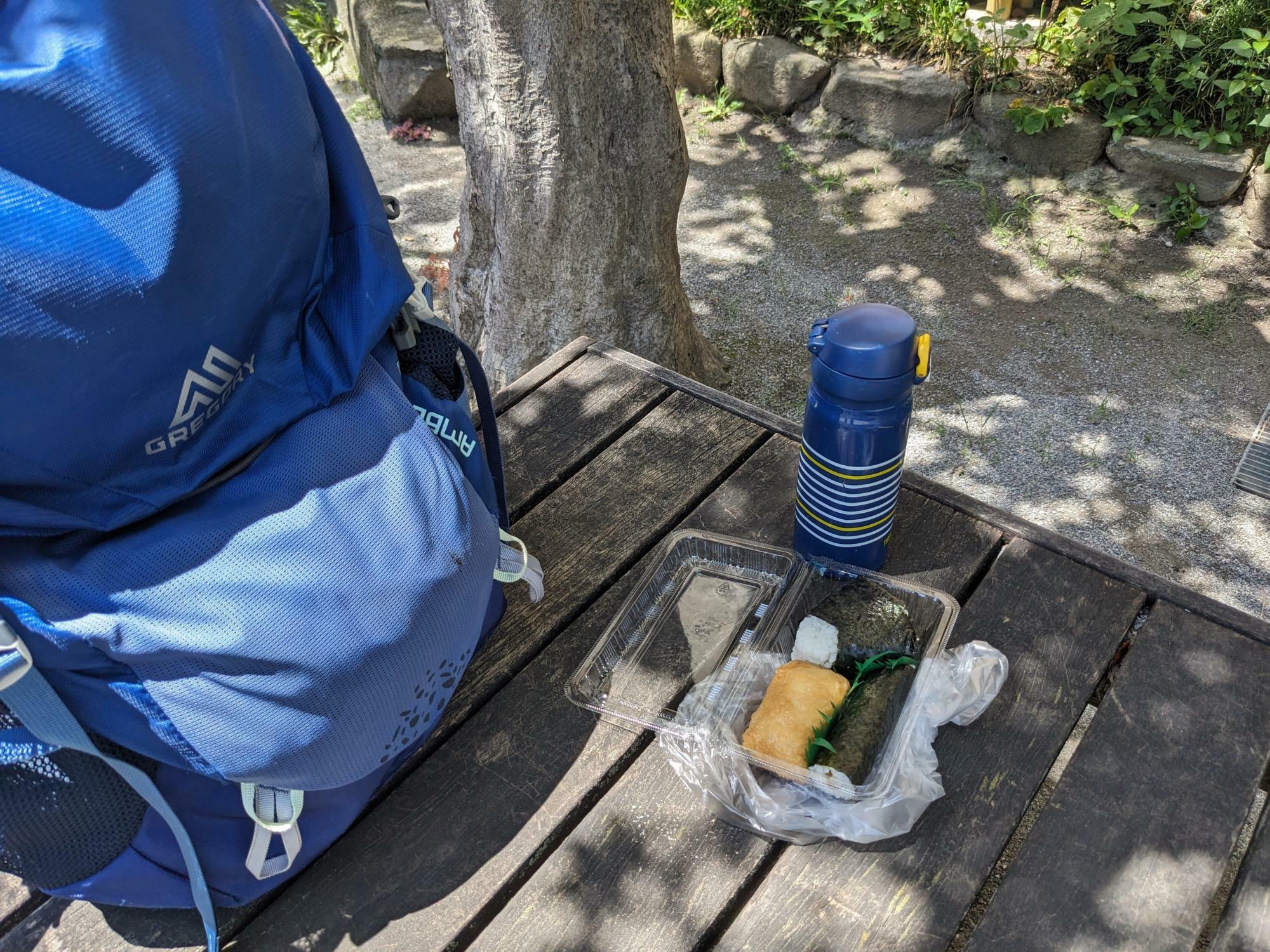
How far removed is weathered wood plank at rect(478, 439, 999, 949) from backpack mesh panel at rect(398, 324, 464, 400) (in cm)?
61

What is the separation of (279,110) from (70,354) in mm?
382

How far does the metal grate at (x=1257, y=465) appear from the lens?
264 centimetres

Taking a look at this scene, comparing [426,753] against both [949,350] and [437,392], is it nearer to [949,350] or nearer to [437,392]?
[437,392]

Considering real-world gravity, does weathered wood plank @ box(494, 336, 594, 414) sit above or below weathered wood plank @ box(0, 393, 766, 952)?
above

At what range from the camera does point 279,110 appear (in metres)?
1.13

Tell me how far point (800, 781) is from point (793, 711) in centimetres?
9

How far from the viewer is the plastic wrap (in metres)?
1.18

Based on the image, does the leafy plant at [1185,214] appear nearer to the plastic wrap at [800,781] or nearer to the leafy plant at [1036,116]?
the leafy plant at [1036,116]

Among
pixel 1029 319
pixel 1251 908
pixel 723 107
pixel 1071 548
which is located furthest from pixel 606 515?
pixel 723 107

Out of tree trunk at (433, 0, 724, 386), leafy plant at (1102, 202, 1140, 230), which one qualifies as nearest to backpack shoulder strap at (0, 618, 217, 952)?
tree trunk at (433, 0, 724, 386)

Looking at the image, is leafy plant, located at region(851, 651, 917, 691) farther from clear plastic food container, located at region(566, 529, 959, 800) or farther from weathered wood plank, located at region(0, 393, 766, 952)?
weathered wood plank, located at region(0, 393, 766, 952)

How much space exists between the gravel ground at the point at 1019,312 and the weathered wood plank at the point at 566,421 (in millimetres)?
1205

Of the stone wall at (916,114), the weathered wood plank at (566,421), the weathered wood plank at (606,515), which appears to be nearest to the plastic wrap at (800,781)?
the weathered wood plank at (606,515)

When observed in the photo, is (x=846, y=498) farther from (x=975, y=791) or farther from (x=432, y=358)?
(x=432, y=358)
